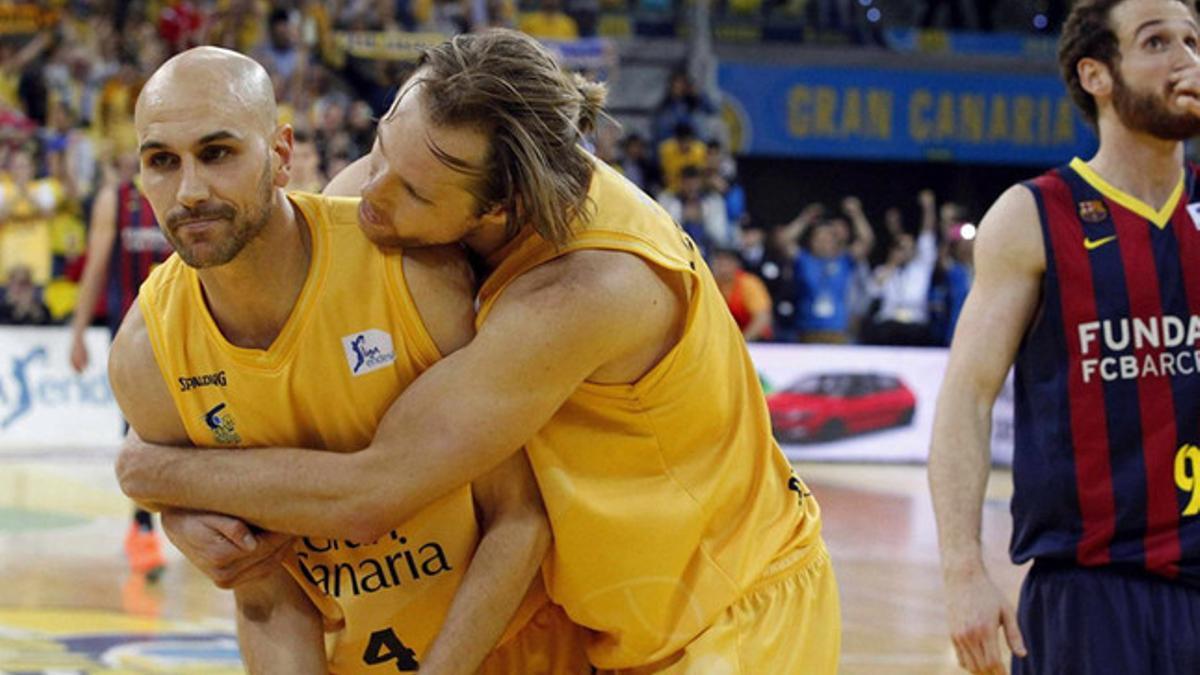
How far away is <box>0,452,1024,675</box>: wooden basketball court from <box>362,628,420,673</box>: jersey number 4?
9.41 ft

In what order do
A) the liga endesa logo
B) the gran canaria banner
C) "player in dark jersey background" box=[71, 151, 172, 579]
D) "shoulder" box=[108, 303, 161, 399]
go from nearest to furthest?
"shoulder" box=[108, 303, 161, 399], "player in dark jersey background" box=[71, 151, 172, 579], the liga endesa logo, the gran canaria banner

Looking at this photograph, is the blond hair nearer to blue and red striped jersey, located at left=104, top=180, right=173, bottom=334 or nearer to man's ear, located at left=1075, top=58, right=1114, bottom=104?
man's ear, located at left=1075, top=58, right=1114, bottom=104

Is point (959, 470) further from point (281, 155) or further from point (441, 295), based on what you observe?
point (281, 155)

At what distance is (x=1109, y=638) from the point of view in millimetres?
3404

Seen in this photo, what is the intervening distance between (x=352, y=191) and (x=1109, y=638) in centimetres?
169

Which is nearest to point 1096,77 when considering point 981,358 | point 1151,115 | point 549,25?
point 1151,115

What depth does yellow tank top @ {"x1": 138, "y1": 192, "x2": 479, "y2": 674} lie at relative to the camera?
2848 mm

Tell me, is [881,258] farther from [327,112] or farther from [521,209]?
[521,209]

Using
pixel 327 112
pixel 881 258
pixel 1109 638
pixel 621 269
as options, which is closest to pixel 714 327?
pixel 621 269

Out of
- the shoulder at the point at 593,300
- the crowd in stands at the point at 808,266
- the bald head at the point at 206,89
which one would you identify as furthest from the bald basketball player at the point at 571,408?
the crowd in stands at the point at 808,266

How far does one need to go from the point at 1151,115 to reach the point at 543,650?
1618 millimetres

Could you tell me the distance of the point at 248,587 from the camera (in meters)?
3.00

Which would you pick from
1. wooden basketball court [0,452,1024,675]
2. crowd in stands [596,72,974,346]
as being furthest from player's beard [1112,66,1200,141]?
crowd in stands [596,72,974,346]

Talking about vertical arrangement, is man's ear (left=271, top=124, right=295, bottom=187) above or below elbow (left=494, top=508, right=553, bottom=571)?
above
